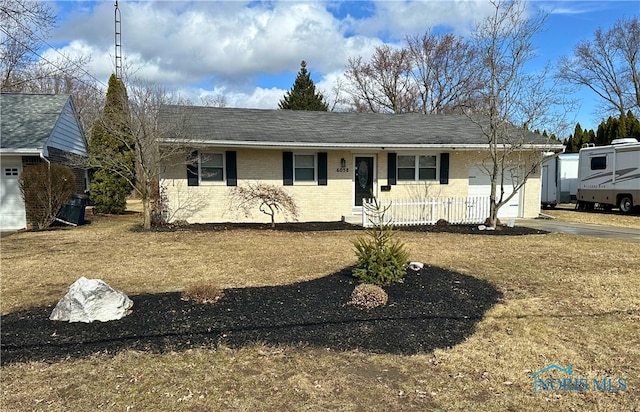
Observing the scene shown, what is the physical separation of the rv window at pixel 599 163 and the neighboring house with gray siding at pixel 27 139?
2100 centimetres

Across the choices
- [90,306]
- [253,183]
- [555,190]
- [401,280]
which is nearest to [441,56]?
[555,190]

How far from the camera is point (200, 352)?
371 cm

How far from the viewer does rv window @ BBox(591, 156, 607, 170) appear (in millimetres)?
17172

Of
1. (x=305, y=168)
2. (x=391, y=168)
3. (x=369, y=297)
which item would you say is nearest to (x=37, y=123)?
(x=305, y=168)

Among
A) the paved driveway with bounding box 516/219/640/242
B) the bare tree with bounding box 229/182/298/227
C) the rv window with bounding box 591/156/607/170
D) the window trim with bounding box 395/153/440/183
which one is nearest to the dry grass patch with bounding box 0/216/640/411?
the paved driveway with bounding box 516/219/640/242

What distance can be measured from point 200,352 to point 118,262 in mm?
4664

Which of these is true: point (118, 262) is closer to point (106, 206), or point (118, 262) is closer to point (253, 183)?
point (253, 183)

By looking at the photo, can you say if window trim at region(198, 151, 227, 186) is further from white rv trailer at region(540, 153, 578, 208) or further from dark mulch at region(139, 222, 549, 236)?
white rv trailer at region(540, 153, 578, 208)

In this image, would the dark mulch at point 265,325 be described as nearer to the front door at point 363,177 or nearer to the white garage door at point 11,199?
the front door at point 363,177

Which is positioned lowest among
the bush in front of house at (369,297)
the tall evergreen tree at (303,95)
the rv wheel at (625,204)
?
the bush in front of house at (369,297)

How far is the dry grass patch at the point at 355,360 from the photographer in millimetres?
2992

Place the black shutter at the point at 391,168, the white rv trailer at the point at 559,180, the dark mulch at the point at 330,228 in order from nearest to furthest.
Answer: the dark mulch at the point at 330,228 < the black shutter at the point at 391,168 < the white rv trailer at the point at 559,180

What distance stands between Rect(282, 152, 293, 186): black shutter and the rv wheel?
1357cm

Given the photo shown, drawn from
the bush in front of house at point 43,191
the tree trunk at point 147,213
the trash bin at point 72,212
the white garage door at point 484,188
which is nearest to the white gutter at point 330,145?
the white garage door at point 484,188
